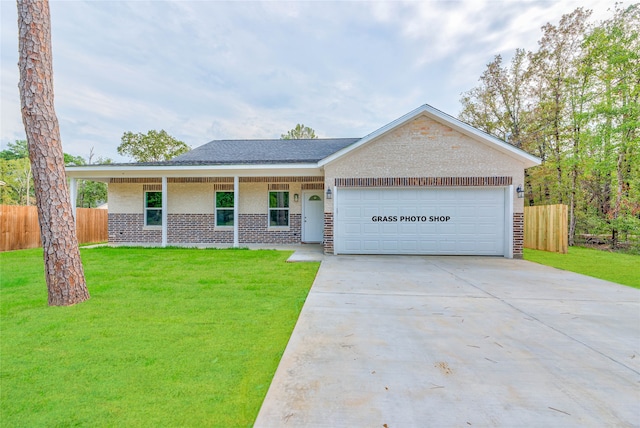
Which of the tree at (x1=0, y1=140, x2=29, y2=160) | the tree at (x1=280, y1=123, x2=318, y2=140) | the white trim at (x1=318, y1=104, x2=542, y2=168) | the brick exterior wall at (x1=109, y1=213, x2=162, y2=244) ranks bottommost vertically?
the brick exterior wall at (x1=109, y1=213, x2=162, y2=244)

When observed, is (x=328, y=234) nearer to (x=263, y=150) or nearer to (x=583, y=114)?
(x=263, y=150)

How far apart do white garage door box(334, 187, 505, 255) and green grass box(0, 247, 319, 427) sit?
4.19m

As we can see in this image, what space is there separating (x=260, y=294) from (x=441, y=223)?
676cm

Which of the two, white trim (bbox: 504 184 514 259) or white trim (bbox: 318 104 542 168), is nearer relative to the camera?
white trim (bbox: 318 104 542 168)

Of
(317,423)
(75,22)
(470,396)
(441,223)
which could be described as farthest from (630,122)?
(75,22)

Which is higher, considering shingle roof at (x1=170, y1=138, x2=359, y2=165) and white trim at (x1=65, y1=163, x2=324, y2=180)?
shingle roof at (x1=170, y1=138, x2=359, y2=165)

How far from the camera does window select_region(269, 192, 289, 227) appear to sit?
1202 centimetres

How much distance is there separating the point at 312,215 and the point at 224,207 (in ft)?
12.3

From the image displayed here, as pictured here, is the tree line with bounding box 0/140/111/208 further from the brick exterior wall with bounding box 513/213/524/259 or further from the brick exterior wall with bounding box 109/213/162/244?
the brick exterior wall with bounding box 513/213/524/259

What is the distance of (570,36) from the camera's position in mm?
14570

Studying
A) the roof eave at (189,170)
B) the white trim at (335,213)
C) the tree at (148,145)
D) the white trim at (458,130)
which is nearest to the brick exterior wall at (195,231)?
the roof eave at (189,170)

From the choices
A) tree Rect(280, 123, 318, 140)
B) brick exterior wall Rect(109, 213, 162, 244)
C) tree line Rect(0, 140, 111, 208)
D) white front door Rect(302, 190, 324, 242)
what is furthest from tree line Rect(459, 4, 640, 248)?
tree line Rect(0, 140, 111, 208)

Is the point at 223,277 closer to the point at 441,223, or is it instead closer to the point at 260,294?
the point at 260,294

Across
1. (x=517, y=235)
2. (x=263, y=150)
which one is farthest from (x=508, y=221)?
(x=263, y=150)
